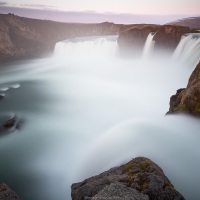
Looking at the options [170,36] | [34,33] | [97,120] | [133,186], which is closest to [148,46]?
[170,36]

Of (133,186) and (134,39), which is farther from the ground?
(133,186)

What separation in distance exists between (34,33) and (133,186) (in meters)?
70.8

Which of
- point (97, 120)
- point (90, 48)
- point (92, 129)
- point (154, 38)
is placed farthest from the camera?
point (90, 48)

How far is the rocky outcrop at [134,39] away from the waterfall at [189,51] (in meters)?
11.5

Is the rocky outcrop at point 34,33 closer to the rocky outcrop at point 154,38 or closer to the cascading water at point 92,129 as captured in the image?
the cascading water at point 92,129

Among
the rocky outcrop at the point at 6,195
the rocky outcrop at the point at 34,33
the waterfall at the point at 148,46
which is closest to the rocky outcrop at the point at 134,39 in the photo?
the waterfall at the point at 148,46

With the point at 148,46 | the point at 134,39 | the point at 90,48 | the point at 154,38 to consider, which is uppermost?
the point at 154,38

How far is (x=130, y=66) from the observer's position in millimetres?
39250

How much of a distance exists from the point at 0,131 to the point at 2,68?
32.5 metres

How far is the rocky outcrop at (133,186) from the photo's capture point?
5.08 m

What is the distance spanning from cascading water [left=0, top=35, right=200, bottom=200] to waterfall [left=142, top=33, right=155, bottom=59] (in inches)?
19.8

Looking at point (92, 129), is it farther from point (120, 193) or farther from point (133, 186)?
point (120, 193)

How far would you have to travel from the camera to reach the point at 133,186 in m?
5.51

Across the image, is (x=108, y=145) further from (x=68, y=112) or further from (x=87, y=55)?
(x=87, y=55)
